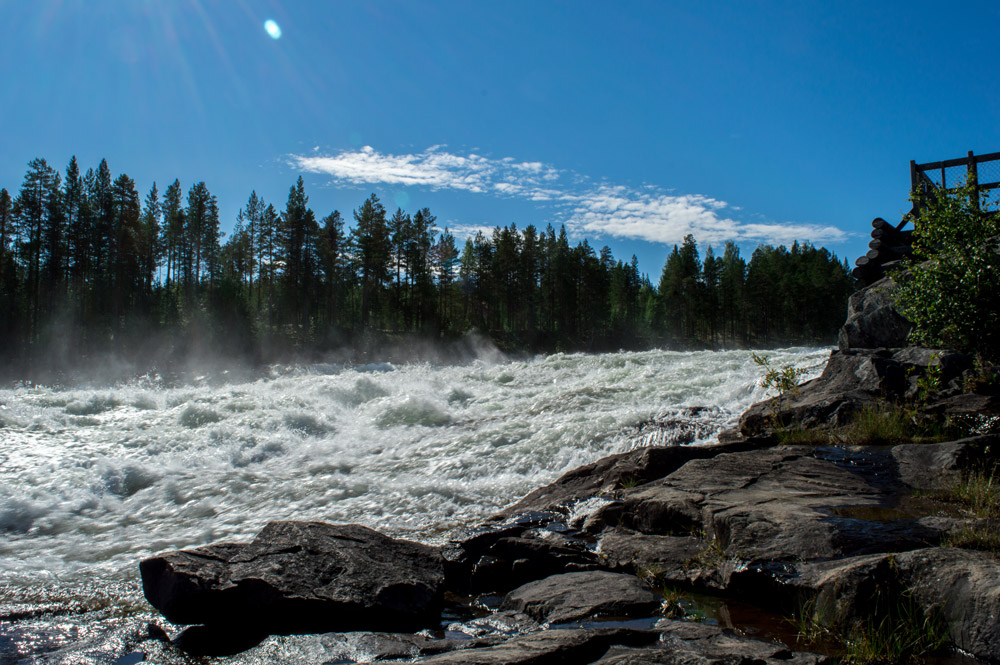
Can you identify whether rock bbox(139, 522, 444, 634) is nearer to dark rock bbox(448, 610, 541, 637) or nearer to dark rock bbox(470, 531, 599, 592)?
dark rock bbox(448, 610, 541, 637)

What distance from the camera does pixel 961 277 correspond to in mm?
8531

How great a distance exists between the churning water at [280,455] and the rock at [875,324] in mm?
1164

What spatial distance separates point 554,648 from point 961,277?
8.68 meters

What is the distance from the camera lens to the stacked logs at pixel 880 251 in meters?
14.9

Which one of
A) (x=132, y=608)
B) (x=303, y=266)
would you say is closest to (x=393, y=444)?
(x=132, y=608)

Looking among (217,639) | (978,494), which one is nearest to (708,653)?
(217,639)

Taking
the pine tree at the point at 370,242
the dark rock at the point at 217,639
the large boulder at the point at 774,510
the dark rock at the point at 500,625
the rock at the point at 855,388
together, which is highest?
the pine tree at the point at 370,242

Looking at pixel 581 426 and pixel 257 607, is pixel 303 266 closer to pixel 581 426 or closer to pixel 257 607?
pixel 581 426

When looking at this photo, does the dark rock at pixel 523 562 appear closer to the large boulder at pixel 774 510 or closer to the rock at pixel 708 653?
the large boulder at pixel 774 510

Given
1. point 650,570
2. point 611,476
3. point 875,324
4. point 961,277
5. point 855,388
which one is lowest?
point 650,570

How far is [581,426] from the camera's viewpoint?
11.8 m

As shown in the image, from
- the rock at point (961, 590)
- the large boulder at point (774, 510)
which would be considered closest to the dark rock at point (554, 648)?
the large boulder at point (774, 510)

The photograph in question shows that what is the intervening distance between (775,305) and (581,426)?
2662 inches

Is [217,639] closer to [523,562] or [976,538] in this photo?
[523,562]
